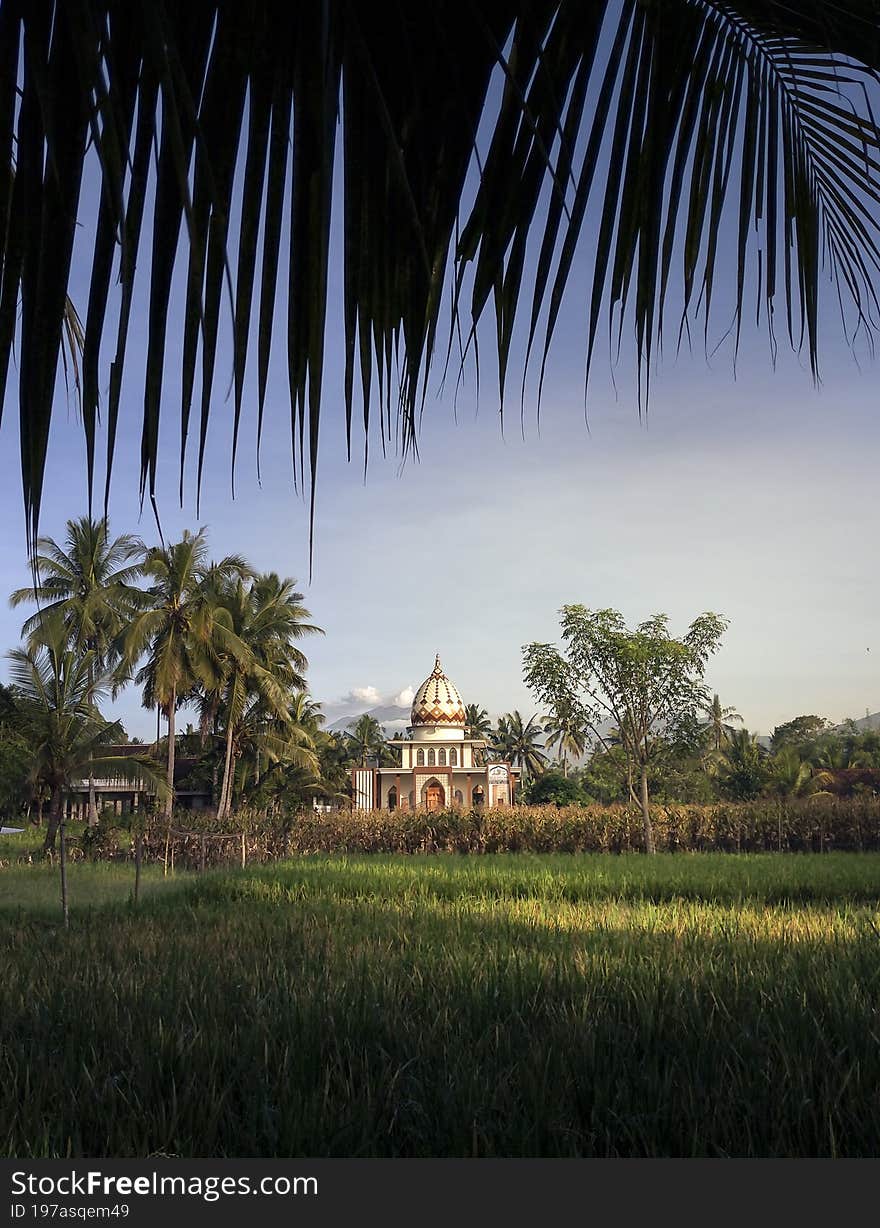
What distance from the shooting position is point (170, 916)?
1024 cm

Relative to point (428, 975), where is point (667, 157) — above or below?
above

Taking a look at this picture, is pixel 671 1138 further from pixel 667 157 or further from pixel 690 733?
pixel 690 733

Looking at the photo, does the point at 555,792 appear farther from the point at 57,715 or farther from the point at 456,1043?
the point at 456,1043

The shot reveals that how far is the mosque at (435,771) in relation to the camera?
1631 inches

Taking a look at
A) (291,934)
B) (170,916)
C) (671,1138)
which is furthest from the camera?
(170,916)

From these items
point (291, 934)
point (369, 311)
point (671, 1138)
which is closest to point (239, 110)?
point (369, 311)

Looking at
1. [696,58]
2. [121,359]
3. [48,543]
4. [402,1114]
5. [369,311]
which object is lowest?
[402,1114]

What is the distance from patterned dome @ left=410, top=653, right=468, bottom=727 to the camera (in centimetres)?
4300

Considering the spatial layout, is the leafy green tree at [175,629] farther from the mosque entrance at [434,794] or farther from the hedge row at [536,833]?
the mosque entrance at [434,794]

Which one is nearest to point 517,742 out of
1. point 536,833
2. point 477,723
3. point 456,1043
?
point 477,723

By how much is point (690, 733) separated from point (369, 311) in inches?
847

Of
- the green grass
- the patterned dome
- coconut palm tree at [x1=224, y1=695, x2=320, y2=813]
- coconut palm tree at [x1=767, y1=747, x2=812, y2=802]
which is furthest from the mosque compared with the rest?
the green grass

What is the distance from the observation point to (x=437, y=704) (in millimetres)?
43156

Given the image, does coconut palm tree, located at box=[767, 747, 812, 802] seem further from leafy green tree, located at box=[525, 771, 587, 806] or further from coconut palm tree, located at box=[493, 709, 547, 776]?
coconut palm tree, located at box=[493, 709, 547, 776]
